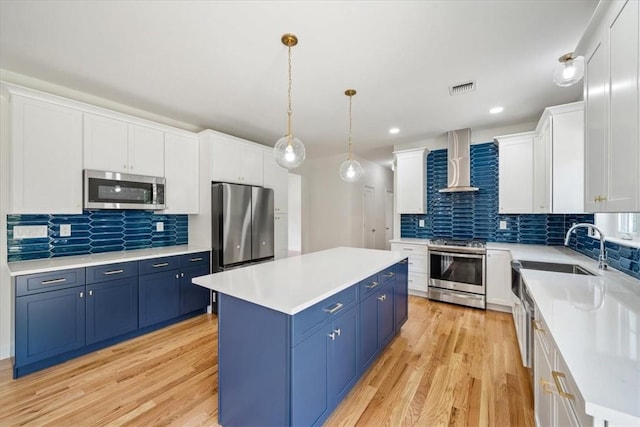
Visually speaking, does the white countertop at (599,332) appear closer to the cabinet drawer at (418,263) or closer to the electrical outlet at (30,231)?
the cabinet drawer at (418,263)

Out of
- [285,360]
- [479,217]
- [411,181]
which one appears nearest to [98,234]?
[285,360]

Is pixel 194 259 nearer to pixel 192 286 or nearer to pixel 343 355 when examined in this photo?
pixel 192 286

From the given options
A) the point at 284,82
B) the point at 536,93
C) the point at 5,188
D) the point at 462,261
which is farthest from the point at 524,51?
the point at 5,188

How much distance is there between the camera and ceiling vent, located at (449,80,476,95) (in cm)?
269

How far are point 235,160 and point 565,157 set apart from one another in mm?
3948

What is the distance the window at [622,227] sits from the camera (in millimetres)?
1892

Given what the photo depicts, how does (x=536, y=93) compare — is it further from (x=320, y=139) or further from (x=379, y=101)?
(x=320, y=139)

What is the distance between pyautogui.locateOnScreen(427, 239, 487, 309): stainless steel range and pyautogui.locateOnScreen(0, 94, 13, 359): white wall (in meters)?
4.86

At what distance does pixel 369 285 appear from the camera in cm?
215

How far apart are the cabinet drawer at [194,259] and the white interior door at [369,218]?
374 centimetres

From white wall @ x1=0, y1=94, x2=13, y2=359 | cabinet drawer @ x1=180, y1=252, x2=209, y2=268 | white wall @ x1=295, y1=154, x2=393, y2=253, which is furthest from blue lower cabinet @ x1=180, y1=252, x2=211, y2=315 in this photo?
white wall @ x1=295, y1=154, x2=393, y2=253

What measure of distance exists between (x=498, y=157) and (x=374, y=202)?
324 centimetres

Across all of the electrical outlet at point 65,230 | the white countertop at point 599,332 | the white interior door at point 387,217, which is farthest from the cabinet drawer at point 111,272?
the white interior door at point 387,217

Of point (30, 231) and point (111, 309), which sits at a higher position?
point (30, 231)
